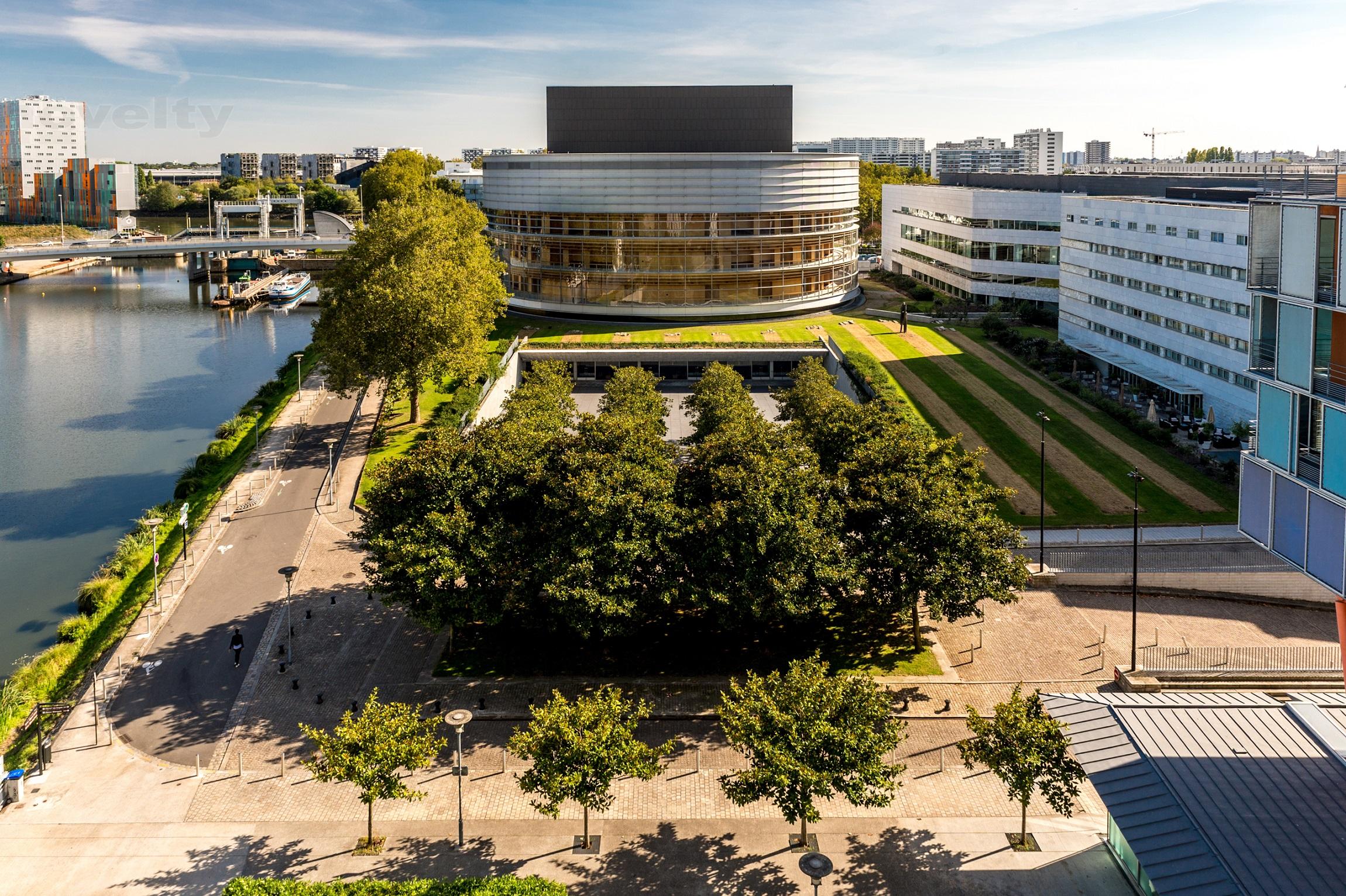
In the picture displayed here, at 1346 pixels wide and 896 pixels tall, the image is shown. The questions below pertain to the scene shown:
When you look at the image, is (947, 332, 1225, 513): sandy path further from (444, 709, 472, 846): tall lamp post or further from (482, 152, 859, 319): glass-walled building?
(444, 709, 472, 846): tall lamp post

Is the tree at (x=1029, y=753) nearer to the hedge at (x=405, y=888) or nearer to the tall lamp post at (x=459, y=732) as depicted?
the hedge at (x=405, y=888)

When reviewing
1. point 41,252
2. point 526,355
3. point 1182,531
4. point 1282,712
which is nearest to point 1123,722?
point 1282,712

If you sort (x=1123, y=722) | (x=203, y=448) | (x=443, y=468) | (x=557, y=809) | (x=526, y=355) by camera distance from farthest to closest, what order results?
1. (x=526, y=355)
2. (x=203, y=448)
3. (x=443, y=468)
4. (x=557, y=809)
5. (x=1123, y=722)

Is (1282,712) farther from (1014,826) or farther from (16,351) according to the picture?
(16,351)

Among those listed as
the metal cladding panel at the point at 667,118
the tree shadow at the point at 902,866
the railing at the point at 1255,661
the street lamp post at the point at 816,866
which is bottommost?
the tree shadow at the point at 902,866

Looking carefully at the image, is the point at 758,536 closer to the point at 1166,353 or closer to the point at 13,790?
the point at 13,790

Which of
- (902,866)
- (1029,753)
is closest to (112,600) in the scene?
(902,866)

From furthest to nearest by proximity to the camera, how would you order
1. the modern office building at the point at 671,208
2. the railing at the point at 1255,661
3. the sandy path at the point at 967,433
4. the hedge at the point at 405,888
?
1. the modern office building at the point at 671,208
2. the sandy path at the point at 967,433
3. the railing at the point at 1255,661
4. the hedge at the point at 405,888

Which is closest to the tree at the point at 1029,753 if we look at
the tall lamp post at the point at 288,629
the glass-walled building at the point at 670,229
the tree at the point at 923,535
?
the tree at the point at 923,535
